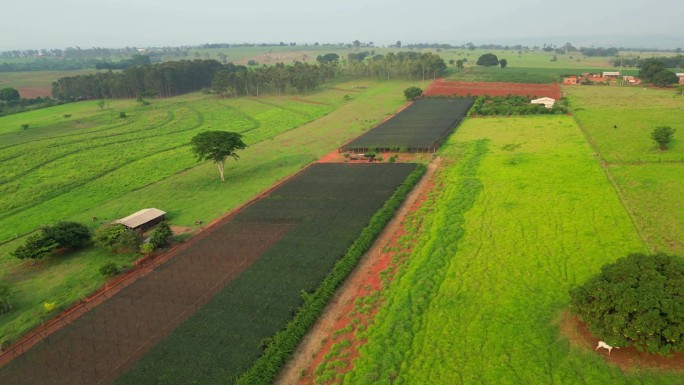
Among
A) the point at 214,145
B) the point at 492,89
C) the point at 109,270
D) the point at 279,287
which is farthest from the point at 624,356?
the point at 492,89

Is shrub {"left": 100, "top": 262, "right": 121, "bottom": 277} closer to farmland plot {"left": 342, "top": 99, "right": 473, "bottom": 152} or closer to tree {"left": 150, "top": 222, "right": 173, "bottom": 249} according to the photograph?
tree {"left": 150, "top": 222, "right": 173, "bottom": 249}

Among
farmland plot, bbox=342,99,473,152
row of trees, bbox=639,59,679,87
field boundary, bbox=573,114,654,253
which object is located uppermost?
row of trees, bbox=639,59,679,87

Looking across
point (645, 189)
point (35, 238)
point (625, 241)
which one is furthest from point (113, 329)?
point (645, 189)

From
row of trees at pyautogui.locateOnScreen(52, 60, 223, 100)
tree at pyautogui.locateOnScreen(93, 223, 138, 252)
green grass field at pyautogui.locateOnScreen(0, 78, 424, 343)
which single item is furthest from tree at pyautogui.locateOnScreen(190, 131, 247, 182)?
row of trees at pyautogui.locateOnScreen(52, 60, 223, 100)

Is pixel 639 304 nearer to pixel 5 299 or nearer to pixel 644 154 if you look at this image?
pixel 5 299

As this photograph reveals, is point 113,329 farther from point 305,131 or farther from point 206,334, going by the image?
point 305,131

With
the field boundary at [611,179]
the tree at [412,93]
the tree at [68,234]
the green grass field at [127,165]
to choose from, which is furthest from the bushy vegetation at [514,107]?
the tree at [68,234]
